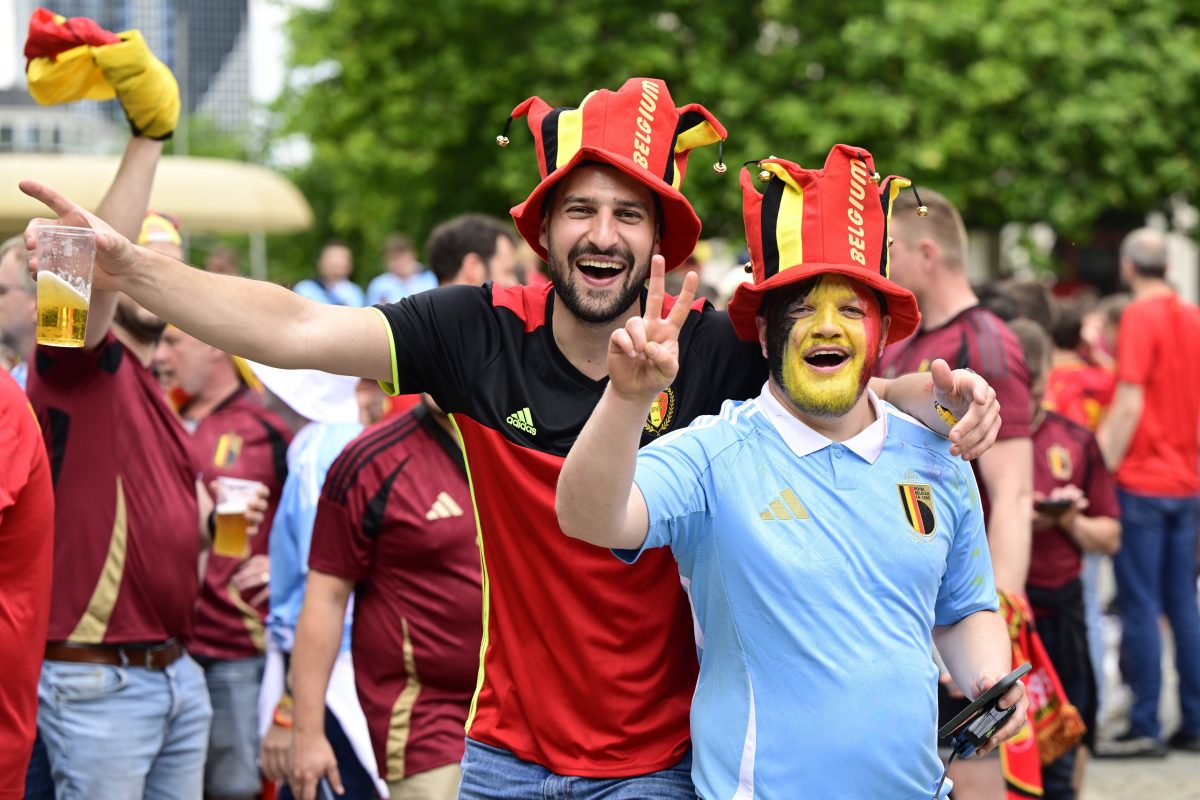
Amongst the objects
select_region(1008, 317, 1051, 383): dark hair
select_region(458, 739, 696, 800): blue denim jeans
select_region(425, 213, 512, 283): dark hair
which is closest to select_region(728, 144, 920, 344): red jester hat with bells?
select_region(458, 739, 696, 800): blue denim jeans

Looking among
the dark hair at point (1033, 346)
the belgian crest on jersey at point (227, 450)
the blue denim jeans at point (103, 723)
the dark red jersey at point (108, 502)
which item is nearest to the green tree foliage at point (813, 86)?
the dark hair at point (1033, 346)

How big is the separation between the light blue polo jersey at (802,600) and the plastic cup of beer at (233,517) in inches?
87.3

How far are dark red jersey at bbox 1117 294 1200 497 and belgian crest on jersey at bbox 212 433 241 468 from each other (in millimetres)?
5442

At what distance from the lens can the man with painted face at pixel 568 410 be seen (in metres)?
3.46

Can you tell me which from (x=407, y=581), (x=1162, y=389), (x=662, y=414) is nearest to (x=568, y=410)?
(x=662, y=414)

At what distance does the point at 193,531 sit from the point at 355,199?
62.8 feet

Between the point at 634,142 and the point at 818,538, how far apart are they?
1.02 metres

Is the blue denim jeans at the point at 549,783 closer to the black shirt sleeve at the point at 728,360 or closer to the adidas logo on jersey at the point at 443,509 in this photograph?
the black shirt sleeve at the point at 728,360

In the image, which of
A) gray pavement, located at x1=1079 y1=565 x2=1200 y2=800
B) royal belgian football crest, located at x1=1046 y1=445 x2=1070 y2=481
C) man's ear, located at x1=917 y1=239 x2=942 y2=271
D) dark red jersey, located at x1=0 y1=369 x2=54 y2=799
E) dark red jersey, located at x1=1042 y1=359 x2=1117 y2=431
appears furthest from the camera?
dark red jersey, located at x1=1042 y1=359 x2=1117 y2=431

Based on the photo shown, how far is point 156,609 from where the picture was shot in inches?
193

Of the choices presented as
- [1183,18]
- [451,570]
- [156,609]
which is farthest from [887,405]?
[1183,18]

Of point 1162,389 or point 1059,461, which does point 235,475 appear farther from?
point 1162,389

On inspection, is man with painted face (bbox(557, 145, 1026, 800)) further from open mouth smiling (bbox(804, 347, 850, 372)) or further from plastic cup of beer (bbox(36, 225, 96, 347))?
plastic cup of beer (bbox(36, 225, 96, 347))

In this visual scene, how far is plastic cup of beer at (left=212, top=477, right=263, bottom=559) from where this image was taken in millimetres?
5086
